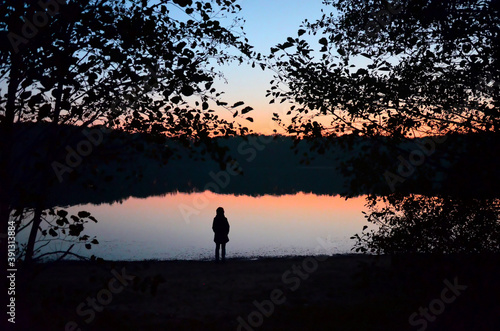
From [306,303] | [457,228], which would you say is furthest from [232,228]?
[457,228]

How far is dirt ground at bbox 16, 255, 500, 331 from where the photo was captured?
25.2 feet

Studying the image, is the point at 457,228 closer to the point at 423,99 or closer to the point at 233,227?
the point at 423,99

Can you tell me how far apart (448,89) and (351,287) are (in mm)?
6451

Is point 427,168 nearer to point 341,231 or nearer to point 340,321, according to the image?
point 340,321

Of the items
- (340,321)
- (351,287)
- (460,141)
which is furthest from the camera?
(351,287)

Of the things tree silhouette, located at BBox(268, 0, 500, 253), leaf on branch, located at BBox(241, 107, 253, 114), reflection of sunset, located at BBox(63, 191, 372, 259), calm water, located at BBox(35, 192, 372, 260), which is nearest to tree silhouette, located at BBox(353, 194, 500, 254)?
tree silhouette, located at BBox(268, 0, 500, 253)

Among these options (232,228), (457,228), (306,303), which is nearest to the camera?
(457,228)

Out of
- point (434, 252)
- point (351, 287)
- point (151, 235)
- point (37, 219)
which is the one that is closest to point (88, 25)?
point (37, 219)

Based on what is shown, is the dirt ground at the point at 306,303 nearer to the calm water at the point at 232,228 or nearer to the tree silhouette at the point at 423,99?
the tree silhouette at the point at 423,99

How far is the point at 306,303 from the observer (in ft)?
34.7

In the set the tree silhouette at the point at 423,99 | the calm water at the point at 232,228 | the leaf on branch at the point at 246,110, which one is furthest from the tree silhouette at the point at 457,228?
the calm water at the point at 232,228

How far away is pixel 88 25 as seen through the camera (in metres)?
4.23

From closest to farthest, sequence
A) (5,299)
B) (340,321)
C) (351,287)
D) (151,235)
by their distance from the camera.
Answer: (5,299)
(340,321)
(351,287)
(151,235)

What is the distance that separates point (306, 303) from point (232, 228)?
2346 cm
